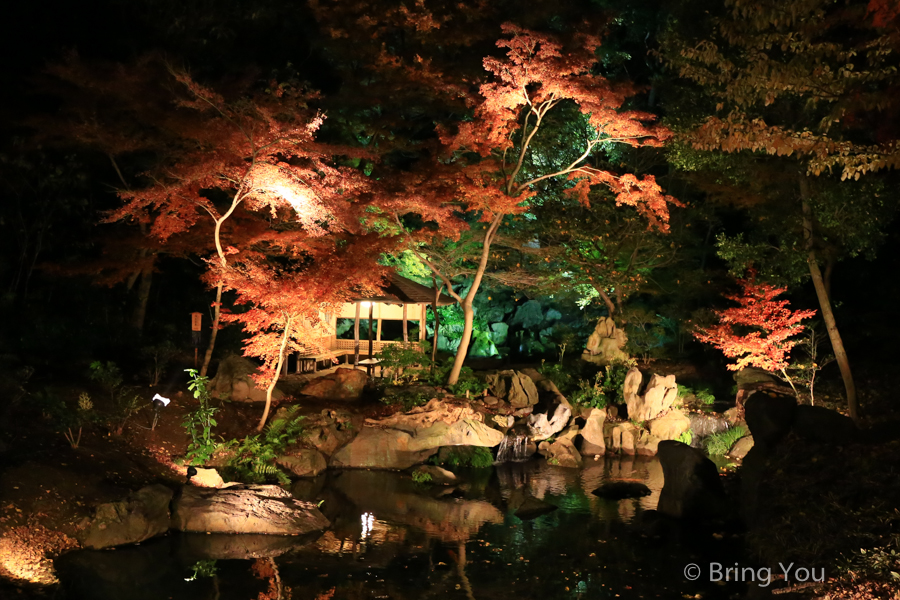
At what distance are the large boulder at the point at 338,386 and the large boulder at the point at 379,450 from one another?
76.5 inches

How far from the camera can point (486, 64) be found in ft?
42.4

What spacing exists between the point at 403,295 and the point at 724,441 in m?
8.68

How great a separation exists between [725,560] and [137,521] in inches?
278

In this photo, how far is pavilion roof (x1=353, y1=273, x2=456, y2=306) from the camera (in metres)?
17.6

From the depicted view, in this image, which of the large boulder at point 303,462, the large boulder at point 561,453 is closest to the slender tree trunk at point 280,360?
the large boulder at point 303,462

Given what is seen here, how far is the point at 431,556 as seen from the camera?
25.8 ft

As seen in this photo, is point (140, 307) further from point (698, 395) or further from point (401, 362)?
point (698, 395)

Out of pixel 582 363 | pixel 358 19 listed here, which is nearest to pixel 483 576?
pixel 582 363

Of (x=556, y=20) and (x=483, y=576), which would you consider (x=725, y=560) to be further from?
(x=556, y=20)

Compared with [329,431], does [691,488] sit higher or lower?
lower

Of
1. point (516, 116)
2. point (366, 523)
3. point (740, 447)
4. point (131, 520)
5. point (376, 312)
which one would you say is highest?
point (516, 116)

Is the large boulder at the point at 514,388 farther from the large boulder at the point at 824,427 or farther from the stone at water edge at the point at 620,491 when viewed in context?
the large boulder at the point at 824,427

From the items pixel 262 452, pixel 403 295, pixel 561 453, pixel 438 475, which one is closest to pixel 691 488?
pixel 438 475

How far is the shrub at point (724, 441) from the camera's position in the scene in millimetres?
14586
